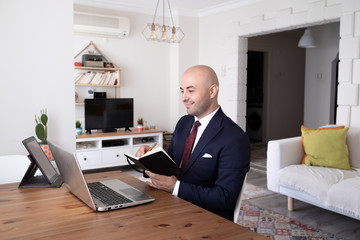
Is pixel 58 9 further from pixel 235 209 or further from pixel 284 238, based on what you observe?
pixel 284 238

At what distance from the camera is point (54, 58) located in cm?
275

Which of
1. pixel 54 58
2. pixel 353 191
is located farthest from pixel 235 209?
pixel 54 58

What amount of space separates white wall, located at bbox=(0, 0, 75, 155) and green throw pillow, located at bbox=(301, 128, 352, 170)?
2.46 meters

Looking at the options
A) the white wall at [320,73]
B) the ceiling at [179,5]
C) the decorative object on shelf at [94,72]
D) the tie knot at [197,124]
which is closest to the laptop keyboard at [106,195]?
the tie knot at [197,124]

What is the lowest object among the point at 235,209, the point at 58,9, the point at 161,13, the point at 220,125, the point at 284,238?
the point at 284,238

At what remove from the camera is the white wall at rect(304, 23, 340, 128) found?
5766 mm

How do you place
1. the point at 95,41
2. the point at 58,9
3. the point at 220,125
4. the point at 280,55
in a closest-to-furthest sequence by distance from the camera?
the point at 220,125 → the point at 58,9 → the point at 95,41 → the point at 280,55

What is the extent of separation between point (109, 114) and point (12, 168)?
11.0 ft

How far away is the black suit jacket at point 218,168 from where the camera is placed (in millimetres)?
1565

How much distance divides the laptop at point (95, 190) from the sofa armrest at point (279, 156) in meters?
2.29

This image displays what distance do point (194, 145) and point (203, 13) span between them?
15.6ft

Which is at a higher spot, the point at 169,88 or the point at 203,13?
the point at 203,13

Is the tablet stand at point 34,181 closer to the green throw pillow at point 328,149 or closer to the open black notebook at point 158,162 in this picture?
the open black notebook at point 158,162

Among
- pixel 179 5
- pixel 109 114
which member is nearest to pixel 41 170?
pixel 109 114
